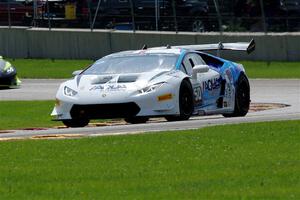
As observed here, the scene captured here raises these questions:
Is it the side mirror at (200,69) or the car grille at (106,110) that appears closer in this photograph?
the car grille at (106,110)

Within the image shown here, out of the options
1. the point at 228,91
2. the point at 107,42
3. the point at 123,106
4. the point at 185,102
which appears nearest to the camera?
the point at 123,106

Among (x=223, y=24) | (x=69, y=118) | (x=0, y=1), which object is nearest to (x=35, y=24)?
(x=0, y=1)

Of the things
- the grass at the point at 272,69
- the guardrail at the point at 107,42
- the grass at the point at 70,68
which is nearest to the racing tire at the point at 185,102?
the grass at the point at 272,69

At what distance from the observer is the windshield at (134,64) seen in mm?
18312

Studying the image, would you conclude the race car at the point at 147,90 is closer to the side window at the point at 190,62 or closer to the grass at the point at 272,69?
the side window at the point at 190,62

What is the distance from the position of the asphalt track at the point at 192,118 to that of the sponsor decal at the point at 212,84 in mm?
520

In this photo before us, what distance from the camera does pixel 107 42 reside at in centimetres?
4141

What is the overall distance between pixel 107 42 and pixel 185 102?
23690mm

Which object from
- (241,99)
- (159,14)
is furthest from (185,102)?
(159,14)

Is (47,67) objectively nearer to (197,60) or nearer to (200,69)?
(197,60)

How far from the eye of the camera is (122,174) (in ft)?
33.6

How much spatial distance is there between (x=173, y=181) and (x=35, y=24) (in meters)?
34.9

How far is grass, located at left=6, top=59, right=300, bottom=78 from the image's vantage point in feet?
117

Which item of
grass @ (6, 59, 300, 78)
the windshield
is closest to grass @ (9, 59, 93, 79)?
grass @ (6, 59, 300, 78)
